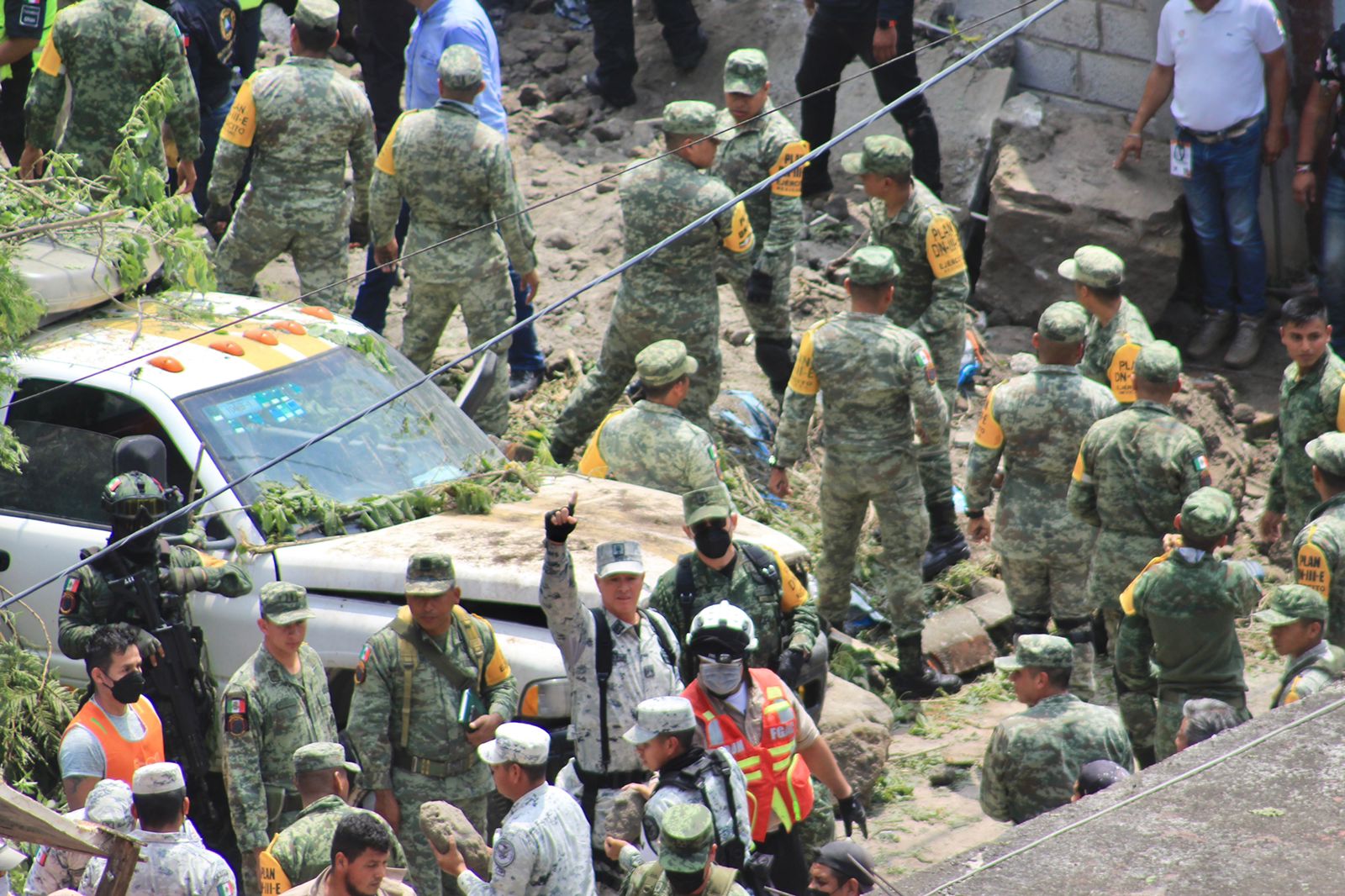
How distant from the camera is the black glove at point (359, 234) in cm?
1238

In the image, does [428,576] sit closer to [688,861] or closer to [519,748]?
[519,748]

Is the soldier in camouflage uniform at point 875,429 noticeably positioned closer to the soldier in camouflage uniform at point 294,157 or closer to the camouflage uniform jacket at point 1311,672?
the camouflage uniform jacket at point 1311,672

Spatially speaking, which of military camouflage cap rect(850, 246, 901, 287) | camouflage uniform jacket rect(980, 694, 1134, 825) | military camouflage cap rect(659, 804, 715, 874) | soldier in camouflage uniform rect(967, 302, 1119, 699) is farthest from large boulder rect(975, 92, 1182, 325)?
military camouflage cap rect(659, 804, 715, 874)

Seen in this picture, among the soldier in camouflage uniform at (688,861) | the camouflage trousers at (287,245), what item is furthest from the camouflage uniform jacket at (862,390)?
the soldier in camouflage uniform at (688,861)

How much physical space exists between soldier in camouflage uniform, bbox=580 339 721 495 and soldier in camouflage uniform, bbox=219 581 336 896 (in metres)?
2.14

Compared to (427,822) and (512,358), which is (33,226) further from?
(512,358)

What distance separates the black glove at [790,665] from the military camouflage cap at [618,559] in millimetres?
823

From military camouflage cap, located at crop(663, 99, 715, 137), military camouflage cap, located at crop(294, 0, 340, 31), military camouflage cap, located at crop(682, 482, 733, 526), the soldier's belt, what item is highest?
military camouflage cap, located at crop(294, 0, 340, 31)

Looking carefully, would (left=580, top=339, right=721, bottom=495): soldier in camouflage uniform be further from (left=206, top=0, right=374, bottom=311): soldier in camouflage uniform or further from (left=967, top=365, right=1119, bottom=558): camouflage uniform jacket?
(left=206, top=0, right=374, bottom=311): soldier in camouflage uniform

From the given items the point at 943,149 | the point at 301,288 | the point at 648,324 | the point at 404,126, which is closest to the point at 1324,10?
the point at 943,149

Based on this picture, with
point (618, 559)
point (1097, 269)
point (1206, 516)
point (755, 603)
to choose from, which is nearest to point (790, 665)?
point (755, 603)

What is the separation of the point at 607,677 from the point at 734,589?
31.3 inches

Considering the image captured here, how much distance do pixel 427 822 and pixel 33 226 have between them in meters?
2.98

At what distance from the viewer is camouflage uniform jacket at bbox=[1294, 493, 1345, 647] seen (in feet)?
23.9
